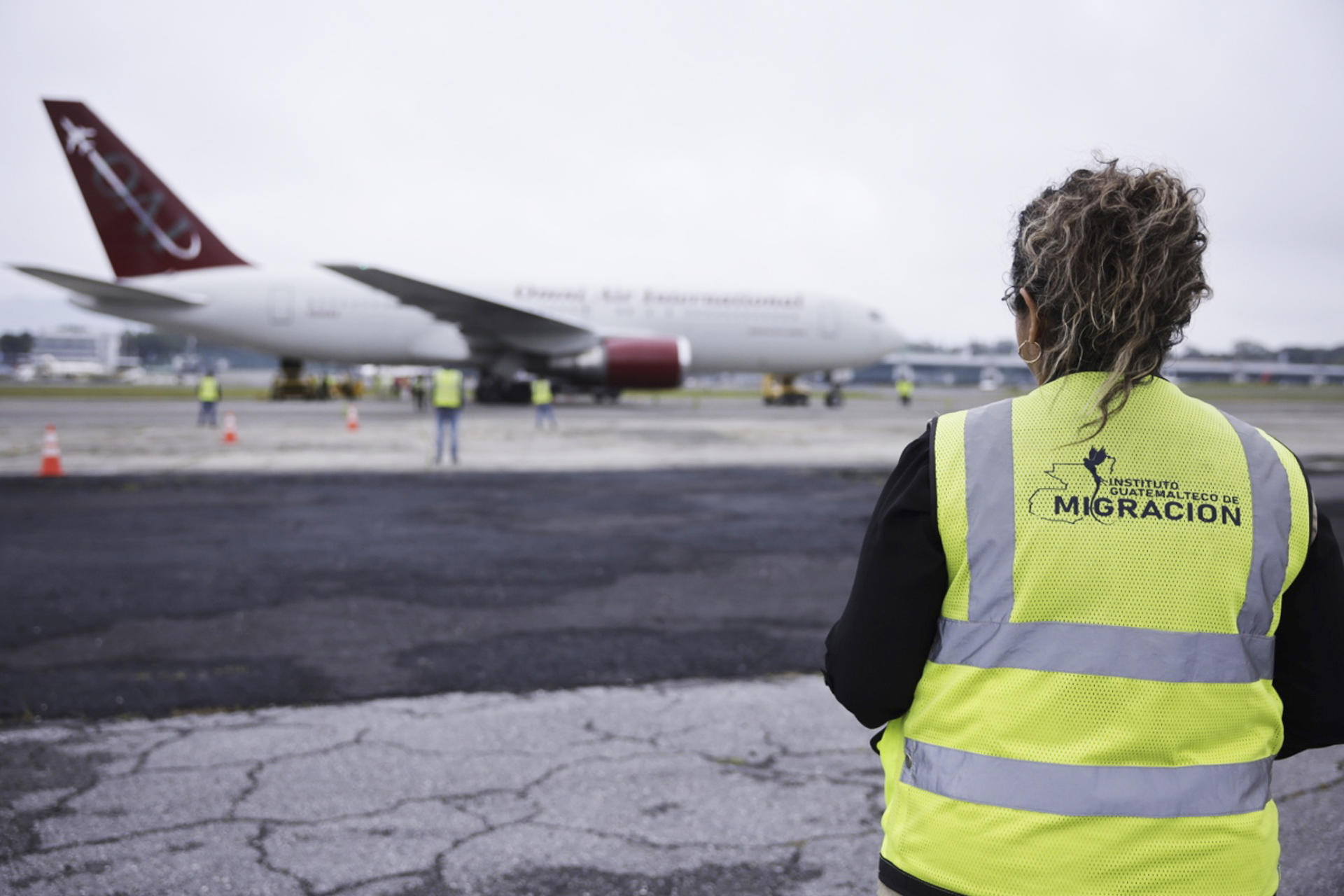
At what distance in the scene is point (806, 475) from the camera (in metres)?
13.2

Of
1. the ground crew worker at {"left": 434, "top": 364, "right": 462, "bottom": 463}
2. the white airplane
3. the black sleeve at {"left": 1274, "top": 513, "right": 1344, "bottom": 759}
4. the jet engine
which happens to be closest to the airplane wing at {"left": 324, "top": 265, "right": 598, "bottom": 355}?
the white airplane

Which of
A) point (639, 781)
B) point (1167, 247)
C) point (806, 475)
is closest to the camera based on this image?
point (1167, 247)

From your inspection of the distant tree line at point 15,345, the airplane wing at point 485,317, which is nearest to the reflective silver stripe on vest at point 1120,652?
the airplane wing at point 485,317

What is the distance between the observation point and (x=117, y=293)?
2525 cm

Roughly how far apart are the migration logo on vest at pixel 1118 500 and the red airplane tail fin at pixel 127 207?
30103 millimetres

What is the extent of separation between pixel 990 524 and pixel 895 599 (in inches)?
7.2

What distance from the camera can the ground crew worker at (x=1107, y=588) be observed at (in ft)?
4.59

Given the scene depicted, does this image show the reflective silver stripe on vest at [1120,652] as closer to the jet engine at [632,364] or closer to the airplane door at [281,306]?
the jet engine at [632,364]

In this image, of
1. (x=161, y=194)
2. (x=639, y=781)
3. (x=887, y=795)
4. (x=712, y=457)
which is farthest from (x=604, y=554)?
(x=161, y=194)

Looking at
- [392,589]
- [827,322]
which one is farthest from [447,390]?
[827,322]

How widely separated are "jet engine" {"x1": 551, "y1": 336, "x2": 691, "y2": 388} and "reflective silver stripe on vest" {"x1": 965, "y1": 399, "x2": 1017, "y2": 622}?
24702 millimetres

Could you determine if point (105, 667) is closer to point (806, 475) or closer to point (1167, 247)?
point (1167, 247)

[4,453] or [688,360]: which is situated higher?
[688,360]

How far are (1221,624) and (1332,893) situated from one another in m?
2.13
